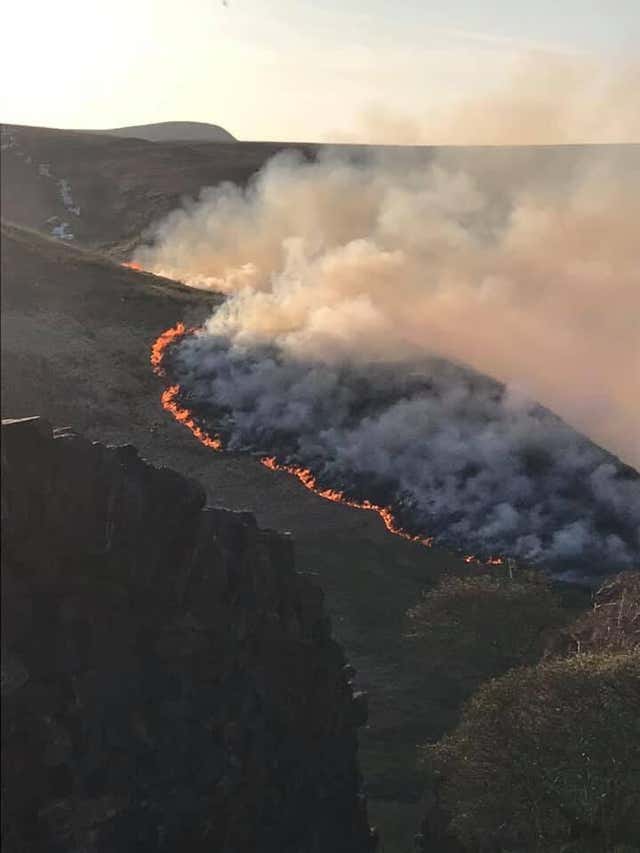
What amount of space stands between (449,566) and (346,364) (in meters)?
17.9

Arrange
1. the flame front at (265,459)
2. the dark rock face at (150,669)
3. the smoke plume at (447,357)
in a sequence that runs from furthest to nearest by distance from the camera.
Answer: the flame front at (265,459) → the smoke plume at (447,357) → the dark rock face at (150,669)

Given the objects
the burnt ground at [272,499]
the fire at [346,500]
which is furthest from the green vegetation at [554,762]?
the burnt ground at [272,499]

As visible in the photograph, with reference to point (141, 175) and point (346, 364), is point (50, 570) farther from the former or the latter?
point (141, 175)

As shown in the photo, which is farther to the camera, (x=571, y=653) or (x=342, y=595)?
(x=342, y=595)

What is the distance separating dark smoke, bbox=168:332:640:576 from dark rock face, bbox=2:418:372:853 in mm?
12461

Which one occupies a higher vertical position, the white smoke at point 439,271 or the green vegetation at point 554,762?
the white smoke at point 439,271

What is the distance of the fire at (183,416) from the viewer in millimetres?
63719

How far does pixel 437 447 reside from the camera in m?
55.4

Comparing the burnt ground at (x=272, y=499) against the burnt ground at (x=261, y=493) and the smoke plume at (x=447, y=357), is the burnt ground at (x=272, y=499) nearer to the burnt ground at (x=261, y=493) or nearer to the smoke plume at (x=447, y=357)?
the burnt ground at (x=261, y=493)

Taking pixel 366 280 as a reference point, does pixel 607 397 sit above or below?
below

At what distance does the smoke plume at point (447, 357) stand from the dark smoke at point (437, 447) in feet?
0.38

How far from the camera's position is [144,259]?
127562 millimetres

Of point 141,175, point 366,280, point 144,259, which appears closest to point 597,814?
point 366,280

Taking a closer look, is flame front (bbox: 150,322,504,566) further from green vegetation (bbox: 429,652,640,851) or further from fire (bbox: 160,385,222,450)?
green vegetation (bbox: 429,652,640,851)
